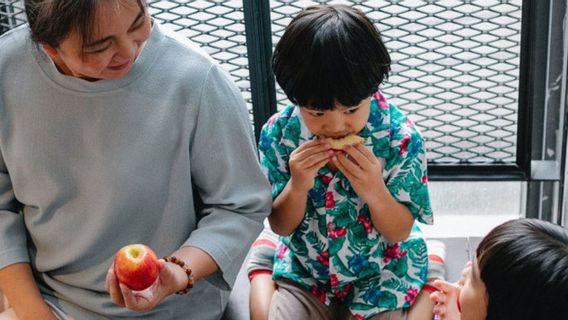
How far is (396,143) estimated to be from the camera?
4.51ft

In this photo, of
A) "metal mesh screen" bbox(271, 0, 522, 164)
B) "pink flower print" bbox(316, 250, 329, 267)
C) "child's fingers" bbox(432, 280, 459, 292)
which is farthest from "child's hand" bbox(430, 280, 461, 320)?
"metal mesh screen" bbox(271, 0, 522, 164)

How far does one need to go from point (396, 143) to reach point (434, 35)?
1.50 ft

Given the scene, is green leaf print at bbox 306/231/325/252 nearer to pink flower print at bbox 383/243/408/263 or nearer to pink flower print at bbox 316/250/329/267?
pink flower print at bbox 316/250/329/267

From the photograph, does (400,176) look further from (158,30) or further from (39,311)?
(39,311)

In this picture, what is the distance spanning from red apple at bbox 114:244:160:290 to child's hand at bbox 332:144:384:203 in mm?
373

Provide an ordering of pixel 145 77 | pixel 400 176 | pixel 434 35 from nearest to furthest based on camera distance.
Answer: pixel 145 77, pixel 400 176, pixel 434 35

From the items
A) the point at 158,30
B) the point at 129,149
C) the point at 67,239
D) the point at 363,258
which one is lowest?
the point at 363,258

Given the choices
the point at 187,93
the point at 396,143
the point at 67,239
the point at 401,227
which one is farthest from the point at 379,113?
the point at 67,239

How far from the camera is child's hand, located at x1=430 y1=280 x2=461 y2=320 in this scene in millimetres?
1322

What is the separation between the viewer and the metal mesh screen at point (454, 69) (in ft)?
5.61

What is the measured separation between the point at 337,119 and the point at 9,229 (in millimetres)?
577

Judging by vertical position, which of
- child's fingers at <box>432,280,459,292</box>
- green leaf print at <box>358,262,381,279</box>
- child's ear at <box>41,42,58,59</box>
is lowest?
green leaf print at <box>358,262,381,279</box>

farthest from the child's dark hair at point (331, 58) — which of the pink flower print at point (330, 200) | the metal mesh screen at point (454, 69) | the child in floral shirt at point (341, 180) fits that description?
the metal mesh screen at point (454, 69)

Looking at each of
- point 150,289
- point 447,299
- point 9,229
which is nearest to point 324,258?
point 447,299
